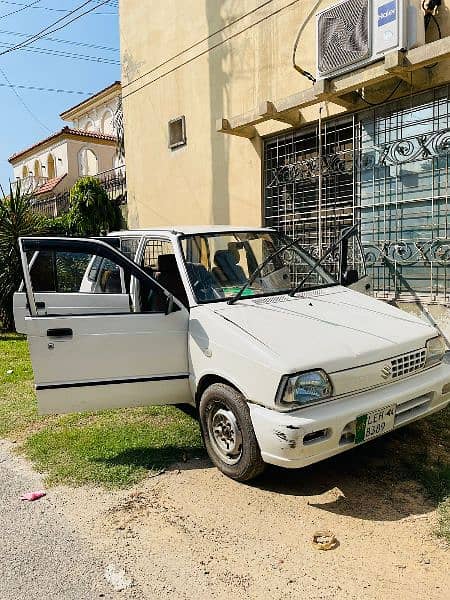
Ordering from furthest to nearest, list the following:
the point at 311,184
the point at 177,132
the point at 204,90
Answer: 1. the point at 177,132
2. the point at 204,90
3. the point at 311,184

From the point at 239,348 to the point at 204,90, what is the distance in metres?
7.16

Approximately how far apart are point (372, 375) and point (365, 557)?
109 centimetres

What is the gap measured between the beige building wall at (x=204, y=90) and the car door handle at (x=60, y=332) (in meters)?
4.96

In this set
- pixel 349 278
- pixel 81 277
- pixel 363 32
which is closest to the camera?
pixel 349 278

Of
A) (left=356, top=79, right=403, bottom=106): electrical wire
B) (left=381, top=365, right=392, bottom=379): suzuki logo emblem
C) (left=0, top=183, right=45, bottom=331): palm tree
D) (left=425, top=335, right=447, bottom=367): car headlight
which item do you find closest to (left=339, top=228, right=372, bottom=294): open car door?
(left=425, top=335, right=447, bottom=367): car headlight

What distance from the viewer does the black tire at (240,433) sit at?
10.8ft

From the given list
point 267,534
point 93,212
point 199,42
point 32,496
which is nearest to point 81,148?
point 93,212

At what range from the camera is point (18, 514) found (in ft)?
10.7

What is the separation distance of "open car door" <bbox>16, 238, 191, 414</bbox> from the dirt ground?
25.0 inches

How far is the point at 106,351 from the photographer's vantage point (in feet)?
12.5

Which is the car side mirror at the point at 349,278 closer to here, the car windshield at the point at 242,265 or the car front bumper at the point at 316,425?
the car windshield at the point at 242,265

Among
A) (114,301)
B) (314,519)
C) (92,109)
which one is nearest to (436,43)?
(114,301)

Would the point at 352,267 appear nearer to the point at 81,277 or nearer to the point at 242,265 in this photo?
the point at 242,265

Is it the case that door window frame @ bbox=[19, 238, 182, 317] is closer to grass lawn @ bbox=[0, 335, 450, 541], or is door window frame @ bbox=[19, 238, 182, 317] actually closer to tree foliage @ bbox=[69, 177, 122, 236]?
grass lawn @ bbox=[0, 335, 450, 541]
